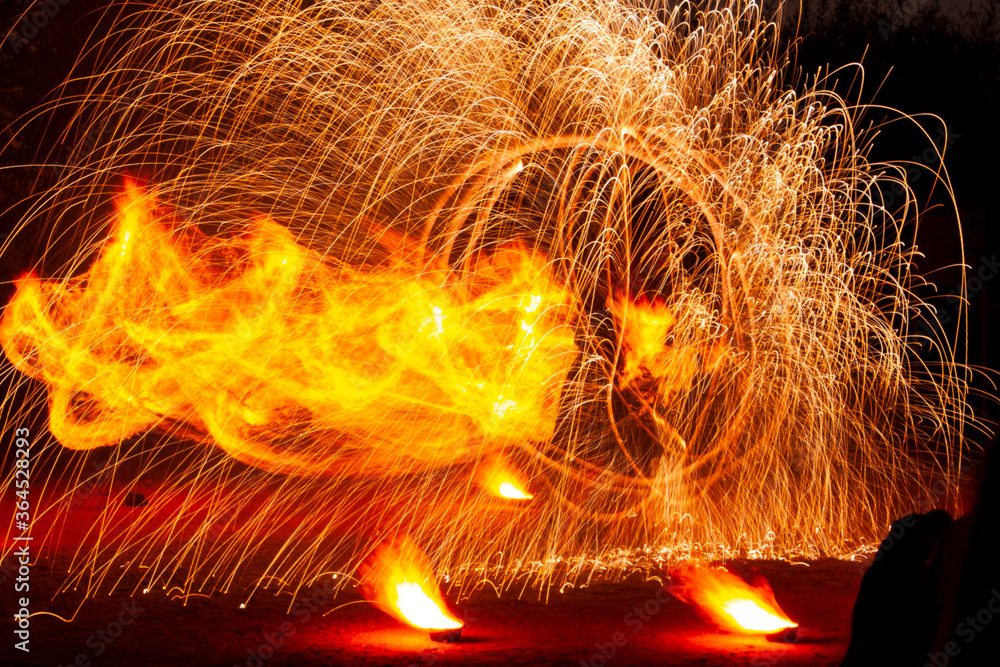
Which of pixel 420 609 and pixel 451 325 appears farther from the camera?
pixel 451 325

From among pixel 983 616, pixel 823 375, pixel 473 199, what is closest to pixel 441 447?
pixel 473 199

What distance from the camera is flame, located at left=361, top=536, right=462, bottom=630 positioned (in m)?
5.81

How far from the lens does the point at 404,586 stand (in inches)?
238

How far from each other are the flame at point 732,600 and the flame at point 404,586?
1615mm

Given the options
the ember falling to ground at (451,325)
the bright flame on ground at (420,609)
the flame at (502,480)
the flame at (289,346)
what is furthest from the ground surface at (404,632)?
the flame at (502,480)

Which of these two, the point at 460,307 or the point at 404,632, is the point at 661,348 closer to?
the point at 460,307

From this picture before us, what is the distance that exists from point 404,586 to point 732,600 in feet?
6.90

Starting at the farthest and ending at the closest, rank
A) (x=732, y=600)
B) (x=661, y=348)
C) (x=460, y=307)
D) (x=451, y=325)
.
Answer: (x=460, y=307) → (x=661, y=348) → (x=451, y=325) → (x=732, y=600)

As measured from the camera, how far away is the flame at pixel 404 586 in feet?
19.1

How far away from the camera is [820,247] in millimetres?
8562

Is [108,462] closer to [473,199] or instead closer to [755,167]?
[473,199]

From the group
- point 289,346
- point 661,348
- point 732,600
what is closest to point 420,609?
point 732,600

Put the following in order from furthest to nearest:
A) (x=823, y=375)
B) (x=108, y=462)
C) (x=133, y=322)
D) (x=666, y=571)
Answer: (x=108, y=462) < (x=133, y=322) < (x=823, y=375) < (x=666, y=571)

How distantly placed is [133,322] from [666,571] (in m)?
6.07
